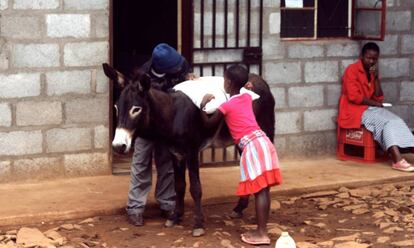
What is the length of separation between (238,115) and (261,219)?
0.86 metres

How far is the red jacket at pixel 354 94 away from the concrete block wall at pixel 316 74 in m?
0.17

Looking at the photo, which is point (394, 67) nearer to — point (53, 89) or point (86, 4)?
point (86, 4)

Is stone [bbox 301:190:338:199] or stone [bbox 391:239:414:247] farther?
stone [bbox 301:190:338:199]

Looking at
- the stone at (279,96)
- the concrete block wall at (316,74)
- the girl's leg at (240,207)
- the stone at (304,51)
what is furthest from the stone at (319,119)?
the girl's leg at (240,207)

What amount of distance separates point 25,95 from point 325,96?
12.0 ft

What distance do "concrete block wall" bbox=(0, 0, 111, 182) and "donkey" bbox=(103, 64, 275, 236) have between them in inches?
69.1

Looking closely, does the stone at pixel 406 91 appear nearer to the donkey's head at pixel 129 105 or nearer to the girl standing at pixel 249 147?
Answer: the girl standing at pixel 249 147

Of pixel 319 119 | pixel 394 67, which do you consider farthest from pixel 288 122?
pixel 394 67

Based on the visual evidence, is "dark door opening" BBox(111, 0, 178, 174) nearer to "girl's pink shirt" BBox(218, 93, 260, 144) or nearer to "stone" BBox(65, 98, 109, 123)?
"stone" BBox(65, 98, 109, 123)

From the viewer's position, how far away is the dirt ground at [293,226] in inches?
282

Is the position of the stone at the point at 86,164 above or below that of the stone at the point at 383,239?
above

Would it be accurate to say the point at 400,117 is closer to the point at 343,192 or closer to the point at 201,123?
the point at 343,192

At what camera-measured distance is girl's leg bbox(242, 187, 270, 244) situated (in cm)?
693

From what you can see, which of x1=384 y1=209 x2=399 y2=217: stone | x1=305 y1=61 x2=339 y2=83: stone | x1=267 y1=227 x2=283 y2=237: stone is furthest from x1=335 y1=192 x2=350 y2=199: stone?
x1=305 y1=61 x2=339 y2=83: stone
